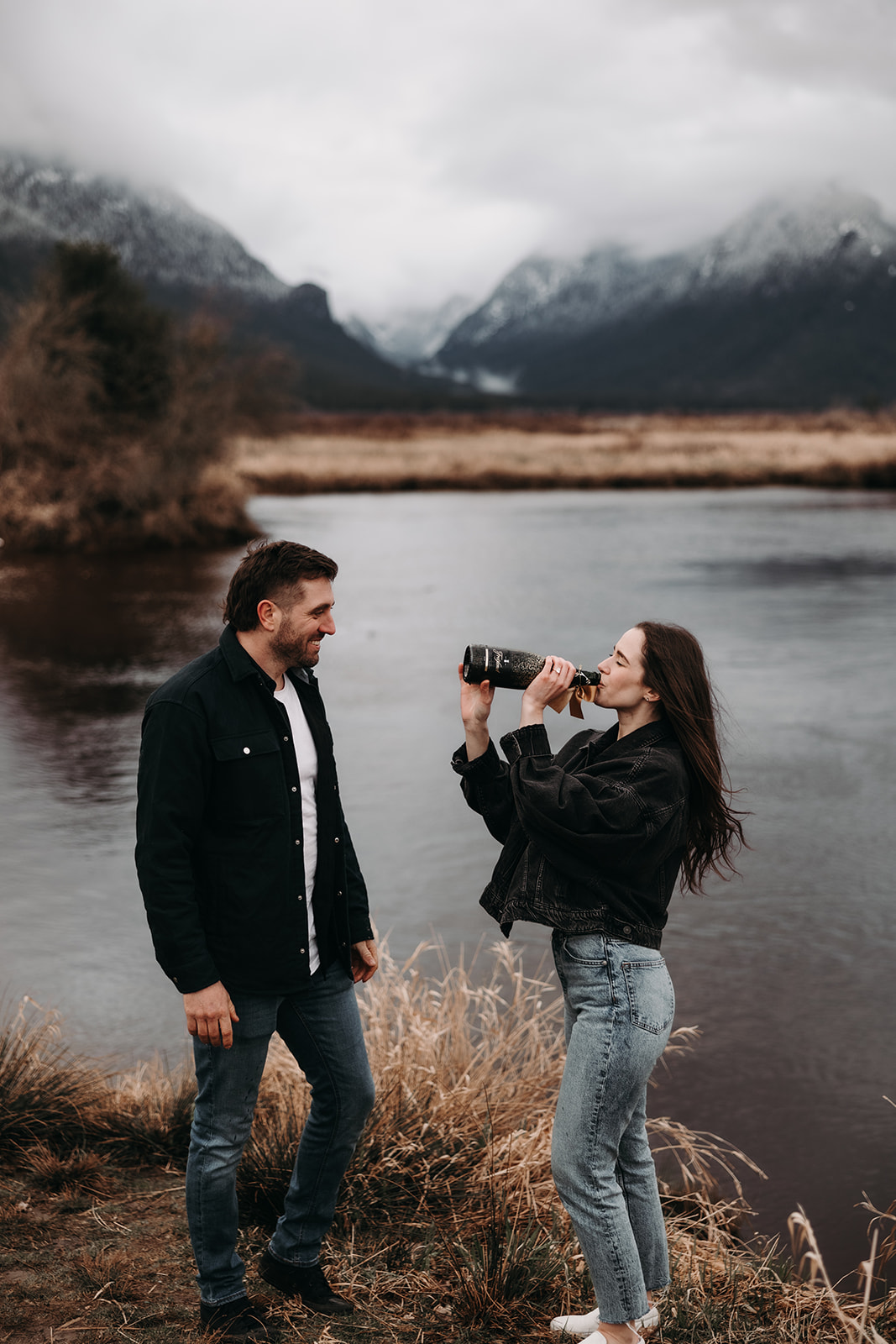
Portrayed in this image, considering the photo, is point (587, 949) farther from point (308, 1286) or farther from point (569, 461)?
point (569, 461)

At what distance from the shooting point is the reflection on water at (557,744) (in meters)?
4.62

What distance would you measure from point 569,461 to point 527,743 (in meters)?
43.7

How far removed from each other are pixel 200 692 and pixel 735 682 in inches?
353

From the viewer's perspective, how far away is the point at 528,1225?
2.96 meters

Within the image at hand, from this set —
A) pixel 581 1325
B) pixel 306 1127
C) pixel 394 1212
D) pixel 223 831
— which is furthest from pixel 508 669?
pixel 394 1212

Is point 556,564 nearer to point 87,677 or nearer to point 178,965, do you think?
point 87,677

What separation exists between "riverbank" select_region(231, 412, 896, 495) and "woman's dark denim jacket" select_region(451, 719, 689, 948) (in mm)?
24449

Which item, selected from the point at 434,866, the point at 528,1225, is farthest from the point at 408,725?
the point at 528,1225

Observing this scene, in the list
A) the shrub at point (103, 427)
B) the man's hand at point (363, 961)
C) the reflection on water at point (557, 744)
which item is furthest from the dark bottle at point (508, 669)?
the shrub at point (103, 427)

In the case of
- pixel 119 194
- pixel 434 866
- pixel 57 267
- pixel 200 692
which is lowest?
pixel 434 866

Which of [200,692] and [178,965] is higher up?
[200,692]

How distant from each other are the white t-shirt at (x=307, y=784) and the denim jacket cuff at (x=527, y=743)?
50cm

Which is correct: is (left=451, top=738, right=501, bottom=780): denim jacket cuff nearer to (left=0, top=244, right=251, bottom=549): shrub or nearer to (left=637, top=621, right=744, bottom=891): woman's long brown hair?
(left=637, top=621, right=744, bottom=891): woman's long brown hair

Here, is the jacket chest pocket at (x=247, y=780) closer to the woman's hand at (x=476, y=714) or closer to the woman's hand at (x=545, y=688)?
the woman's hand at (x=476, y=714)
